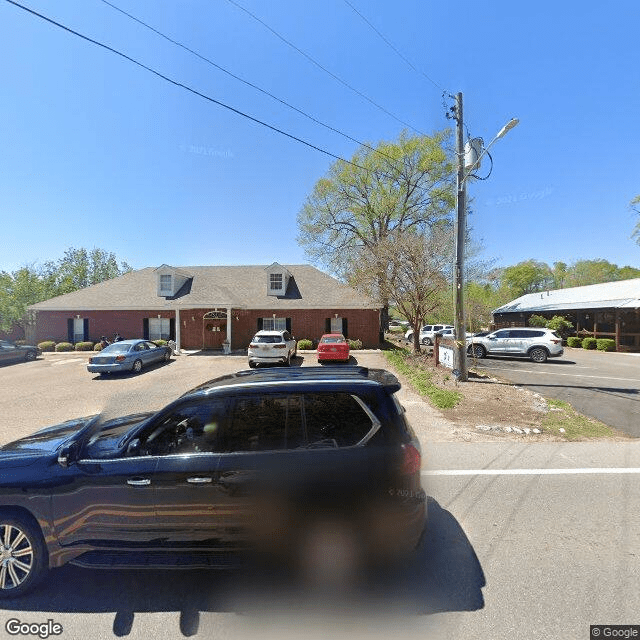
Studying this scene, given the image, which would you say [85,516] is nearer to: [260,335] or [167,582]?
[167,582]

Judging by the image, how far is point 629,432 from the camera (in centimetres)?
676

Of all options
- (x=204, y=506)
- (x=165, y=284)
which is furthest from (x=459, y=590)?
(x=165, y=284)

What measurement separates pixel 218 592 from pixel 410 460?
190cm

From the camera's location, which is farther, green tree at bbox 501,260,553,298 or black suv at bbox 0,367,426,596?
green tree at bbox 501,260,553,298

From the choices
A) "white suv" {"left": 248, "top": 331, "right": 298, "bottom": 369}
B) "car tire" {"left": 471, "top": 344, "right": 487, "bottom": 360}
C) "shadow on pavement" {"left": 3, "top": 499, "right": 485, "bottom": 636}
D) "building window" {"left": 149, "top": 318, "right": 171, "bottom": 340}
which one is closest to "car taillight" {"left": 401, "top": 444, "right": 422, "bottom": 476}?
"shadow on pavement" {"left": 3, "top": 499, "right": 485, "bottom": 636}

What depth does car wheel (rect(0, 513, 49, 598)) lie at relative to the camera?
2713 millimetres

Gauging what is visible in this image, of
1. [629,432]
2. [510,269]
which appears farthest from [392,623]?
[510,269]

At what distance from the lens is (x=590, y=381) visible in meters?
12.2

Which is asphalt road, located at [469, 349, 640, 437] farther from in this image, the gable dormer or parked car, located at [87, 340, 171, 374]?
the gable dormer

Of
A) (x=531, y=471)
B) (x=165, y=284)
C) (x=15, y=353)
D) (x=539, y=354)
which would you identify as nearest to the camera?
(x=531, y=471)

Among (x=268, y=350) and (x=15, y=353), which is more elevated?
(x=268, y=350)

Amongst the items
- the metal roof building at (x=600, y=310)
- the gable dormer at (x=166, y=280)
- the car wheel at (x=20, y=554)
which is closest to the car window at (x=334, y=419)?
the car wheel at (x=20, y=554)

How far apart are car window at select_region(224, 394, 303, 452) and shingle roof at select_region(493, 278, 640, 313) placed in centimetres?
2731

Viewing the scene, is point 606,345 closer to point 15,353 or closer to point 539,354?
point 539,354
